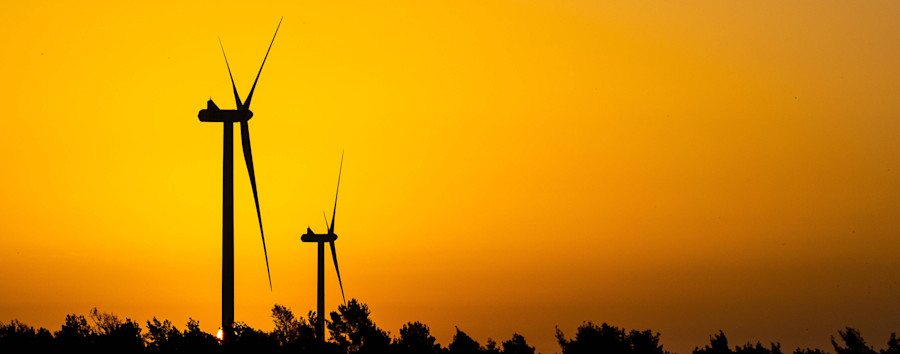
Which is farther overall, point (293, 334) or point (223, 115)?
point (293, 334)

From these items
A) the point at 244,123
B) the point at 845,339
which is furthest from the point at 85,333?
the point at 845,339

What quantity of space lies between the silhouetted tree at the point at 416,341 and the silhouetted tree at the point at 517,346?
7253 mm

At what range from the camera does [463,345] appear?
479 feet

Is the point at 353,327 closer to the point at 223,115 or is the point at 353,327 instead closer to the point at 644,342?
the point at 644,342

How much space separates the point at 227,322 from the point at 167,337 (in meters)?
59.2

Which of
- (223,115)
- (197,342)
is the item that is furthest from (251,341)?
(223,115)

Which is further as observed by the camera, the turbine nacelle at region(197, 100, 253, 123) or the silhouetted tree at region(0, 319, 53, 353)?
the silhouetted tree at region(0, 319, 53, 353)

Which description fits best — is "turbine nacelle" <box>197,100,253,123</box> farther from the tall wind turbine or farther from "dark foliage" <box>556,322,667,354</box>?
"dark foliage" <box>556,322,667,354</box>

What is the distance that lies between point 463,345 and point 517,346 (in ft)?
17.4

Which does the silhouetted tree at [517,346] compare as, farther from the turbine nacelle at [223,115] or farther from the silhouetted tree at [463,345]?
the turbine nacelle at [223,115]

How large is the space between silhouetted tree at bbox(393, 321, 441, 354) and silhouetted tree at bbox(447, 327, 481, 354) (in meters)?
2.11

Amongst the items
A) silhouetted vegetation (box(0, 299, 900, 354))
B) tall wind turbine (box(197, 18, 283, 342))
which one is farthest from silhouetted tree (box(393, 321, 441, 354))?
tall wind turbine (box(197, 18, 283, 342))

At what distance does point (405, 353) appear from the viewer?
144375mm

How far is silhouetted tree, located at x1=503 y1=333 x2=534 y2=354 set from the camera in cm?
14238
